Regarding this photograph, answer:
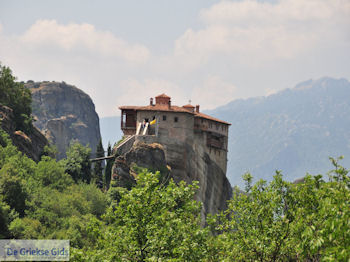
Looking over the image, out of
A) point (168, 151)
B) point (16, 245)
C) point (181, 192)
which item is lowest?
point (16, 245)

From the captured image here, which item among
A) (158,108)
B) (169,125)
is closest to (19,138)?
(158,108)

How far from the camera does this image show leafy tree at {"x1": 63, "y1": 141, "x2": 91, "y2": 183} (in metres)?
95.1

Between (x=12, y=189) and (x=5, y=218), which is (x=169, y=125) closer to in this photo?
(x=12, y=189)

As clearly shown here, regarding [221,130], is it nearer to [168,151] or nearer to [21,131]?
[168,151]

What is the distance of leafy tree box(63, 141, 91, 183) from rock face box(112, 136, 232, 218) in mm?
13817

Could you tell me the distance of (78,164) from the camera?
313ft

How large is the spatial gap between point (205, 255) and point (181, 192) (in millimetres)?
4225

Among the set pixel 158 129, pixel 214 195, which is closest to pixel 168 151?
pixel 158 129

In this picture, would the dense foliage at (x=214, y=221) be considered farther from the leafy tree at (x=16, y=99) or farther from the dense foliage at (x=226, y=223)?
the leafy tree at (x=16, y=99)

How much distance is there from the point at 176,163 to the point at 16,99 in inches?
1419

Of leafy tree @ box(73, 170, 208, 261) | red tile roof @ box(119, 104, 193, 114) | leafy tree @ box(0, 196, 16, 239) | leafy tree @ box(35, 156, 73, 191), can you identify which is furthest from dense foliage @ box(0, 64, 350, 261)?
red tile roof @ box(119, 104, 193, 114)

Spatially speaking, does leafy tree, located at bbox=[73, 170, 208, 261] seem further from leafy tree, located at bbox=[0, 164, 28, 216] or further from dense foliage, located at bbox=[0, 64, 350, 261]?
leafy tree, located at bbox=[0, 164, 28, 216]

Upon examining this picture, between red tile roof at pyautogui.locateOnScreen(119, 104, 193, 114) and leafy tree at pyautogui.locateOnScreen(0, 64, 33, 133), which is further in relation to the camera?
leafy tree at pyautogui.locateOnScreen(0, 64, 33, 133)

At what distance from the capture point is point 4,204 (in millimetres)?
67562
